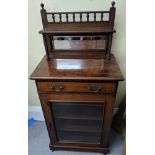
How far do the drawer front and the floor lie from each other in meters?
0.76

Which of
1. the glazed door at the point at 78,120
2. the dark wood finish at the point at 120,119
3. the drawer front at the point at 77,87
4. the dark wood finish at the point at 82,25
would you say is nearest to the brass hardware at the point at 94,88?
the drawer front at the point at 77,87

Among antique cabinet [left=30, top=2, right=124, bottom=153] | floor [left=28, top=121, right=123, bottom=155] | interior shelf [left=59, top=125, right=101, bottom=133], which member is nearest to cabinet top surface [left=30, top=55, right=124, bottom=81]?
antique cabinet [left=30, top=2, right=124, bottom=153]

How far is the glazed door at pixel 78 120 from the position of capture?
1.31 m

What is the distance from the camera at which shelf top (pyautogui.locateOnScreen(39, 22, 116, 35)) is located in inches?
47.5

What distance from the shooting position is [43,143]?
1.70 m

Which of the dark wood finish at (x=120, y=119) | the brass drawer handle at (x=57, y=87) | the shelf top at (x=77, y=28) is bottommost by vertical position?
the dark wood finish at (x=120, y=119)

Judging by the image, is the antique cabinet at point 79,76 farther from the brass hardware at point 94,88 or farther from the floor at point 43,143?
Answer: the floor at point 43,143

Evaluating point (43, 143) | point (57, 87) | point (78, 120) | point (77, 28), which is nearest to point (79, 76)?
point (57, 87)

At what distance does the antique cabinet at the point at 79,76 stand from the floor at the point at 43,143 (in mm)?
163

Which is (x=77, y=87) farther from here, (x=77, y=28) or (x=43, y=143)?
(x=43, y=143)
